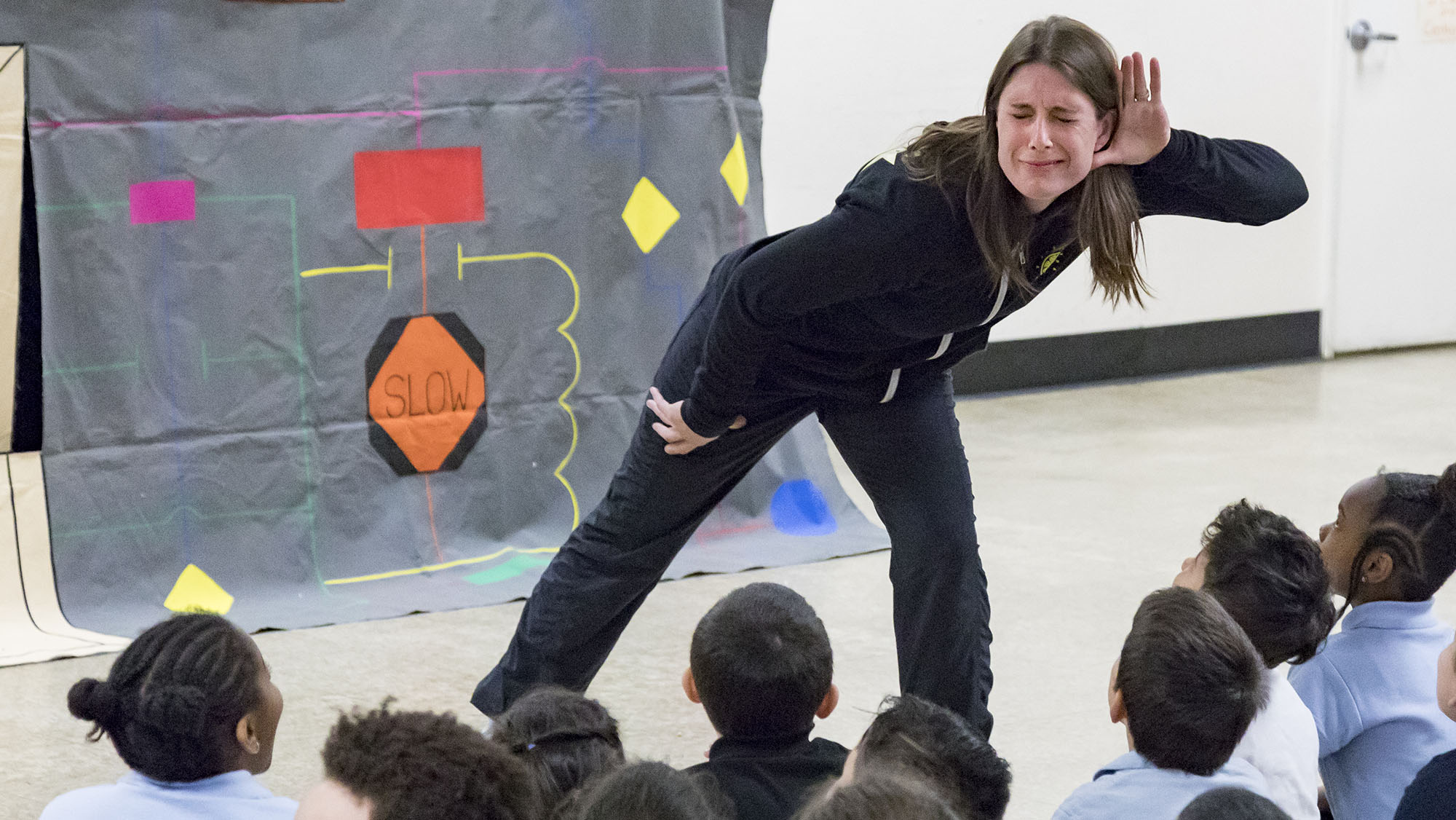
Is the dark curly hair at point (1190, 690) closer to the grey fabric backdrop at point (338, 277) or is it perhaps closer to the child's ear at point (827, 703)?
the child's ear at point (827, 703)

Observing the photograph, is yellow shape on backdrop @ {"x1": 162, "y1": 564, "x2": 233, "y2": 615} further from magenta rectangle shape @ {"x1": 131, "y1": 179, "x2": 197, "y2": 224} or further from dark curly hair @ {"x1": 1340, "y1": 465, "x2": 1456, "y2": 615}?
dark curly hair @ {"x1": 1340, "y1": 465, "x2": 1456, "y2": 615}

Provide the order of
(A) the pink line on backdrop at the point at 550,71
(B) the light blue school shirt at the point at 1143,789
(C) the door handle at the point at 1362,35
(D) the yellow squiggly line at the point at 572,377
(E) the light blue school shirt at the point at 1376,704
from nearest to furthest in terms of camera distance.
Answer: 1. (B) the light blue school shirt at the point at 1143,789
2. (E) the light blue school shirt at the point at 1376,704
3. (A) the pink line on backdrop at the point at 550,71
4. (D) the yellow squiggly line at the point at 572,377
5. (C) the door handle at the point at 1362,35

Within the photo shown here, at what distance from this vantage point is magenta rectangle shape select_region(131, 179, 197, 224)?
9.50 feet

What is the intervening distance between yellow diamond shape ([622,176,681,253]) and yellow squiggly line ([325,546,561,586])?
75 cm

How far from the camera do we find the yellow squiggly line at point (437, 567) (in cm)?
305

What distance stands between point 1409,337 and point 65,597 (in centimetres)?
526

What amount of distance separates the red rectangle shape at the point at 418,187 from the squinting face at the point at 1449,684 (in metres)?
2.30

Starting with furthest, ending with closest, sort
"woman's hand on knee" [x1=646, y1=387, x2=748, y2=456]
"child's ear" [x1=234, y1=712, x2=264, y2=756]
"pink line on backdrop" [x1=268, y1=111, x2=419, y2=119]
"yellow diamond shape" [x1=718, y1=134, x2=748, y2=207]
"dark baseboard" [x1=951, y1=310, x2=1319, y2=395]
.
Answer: "dark baseboard" [x1=951, y1=310, x2=1319, y2=395] < "yellow diamond shape" [x1=718, y1=134, x2=748, y2=207] < "pink line on backdrop" [x1=268, y1=111, x2=419, y2=119] < "woman's hand on knee" [x1=646, y1=387, x2=748, y2=456] < "child's ear" [x1=234, y1=712, x2=264, y2=756]

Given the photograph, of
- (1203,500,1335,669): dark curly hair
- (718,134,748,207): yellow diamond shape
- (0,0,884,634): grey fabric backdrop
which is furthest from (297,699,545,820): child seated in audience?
(718,134,748,207): yellow diamond shape

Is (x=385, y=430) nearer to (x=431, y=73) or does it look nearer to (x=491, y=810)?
(x=431, y=73)

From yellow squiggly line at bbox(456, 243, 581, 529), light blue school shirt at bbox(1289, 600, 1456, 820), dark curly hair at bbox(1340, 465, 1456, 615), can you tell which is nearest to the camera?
light blue school shirt at bbox(1289, 600, 1456, 820)

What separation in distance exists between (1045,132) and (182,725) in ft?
3.59

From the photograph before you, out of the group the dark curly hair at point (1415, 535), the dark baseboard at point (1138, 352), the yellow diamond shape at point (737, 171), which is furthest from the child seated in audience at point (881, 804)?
the dark baseboard at point (1138, 352)

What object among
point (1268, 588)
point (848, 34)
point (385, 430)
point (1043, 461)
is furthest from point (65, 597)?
point (848, 34)
